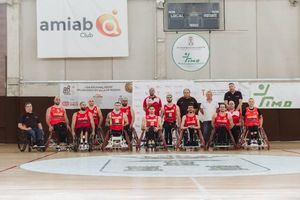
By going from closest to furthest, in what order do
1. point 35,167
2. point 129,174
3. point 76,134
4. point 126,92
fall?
point 129,174 < point 35,167 < point 76,134 < point 126,92

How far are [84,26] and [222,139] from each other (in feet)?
19.8

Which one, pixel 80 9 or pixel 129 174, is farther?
pixel 80 9

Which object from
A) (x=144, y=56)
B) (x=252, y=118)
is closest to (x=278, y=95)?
(x=252, y=118)

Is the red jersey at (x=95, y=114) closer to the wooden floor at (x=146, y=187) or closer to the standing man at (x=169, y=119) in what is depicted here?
the standing man at (x=169, y=119)

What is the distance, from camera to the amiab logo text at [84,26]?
1612 centimetres

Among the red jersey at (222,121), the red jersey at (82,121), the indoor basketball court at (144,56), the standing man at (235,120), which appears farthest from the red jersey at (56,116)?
the standing man at (235,120)

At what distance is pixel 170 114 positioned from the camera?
12672mm

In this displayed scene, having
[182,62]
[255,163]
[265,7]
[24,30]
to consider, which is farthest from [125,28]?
[255,163]

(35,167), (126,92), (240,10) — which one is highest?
(240,10)

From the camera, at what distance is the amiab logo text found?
1612cm

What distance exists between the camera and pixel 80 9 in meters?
16.2

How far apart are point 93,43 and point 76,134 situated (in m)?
4.53

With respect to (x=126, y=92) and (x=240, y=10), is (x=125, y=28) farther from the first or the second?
(x=240, y=10)

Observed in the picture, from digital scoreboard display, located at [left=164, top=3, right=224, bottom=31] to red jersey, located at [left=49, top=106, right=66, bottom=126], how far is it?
17.3 feet
